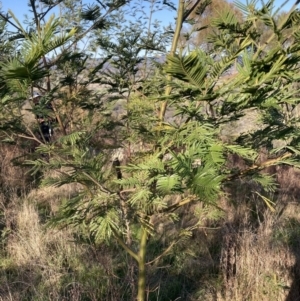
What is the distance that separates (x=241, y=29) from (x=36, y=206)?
3.69m

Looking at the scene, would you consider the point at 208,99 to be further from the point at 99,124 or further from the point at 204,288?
the point at 204,288

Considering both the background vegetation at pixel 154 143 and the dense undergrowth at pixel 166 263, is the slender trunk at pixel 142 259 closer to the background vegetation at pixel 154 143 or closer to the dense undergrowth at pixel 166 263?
the background vegetation at pixel 154 143

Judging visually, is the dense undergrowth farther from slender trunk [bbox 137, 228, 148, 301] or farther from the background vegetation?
slender trunk [bbox 137, 228, 148, 301]

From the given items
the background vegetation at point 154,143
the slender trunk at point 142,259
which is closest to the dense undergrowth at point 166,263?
the background vegetation at point 154,143

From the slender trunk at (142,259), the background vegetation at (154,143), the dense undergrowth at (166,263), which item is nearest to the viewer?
the background vegetation at (154,143)

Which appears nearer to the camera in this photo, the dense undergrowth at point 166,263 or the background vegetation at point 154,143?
the background vegetation at point 154,143

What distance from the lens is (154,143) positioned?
144cm

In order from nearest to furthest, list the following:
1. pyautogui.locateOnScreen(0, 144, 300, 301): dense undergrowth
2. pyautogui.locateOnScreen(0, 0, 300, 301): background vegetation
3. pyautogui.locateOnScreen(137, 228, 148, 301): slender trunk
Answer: pyautogui.locateOnScreen(0, 0, 300, 301): background vegetation → pyautogui.locateOnScreen(137, 228, 148, 301): slender trunk → pyautogui.locateOnScreen(0, 144, 300, 301): dense undergrowth

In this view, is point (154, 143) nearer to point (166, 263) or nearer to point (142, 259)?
point (142, 259)

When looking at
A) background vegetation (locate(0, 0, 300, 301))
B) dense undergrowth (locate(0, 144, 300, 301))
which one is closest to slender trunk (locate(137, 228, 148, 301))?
background vegetation (locate(0, 0, 300, 301))

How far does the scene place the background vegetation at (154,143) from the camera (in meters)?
1.04

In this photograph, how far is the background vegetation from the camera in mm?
1036

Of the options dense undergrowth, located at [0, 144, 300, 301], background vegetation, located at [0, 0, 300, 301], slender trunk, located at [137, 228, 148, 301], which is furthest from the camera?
dense undergrowth, located at [0, 144, 300, 301]

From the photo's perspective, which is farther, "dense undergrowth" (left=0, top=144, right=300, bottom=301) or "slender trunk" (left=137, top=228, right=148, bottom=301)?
"dense undergrowth" (left=0, top=144, right=300, bottom=301)
